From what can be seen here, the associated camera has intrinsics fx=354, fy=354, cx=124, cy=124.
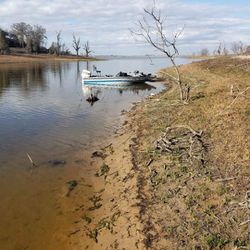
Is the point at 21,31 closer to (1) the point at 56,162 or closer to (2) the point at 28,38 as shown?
(2) the point at 28,38

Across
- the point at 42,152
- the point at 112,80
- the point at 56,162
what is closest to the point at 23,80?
the point at 112,80

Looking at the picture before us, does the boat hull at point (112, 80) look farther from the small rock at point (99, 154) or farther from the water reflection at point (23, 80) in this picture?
the small rock at point (99, 154)

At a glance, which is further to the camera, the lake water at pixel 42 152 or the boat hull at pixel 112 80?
the boat hull at pixel 112 80

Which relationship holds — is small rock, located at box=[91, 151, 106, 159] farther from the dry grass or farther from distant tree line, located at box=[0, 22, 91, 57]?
distant tree line, located at box=[0, 22, 91, 57]

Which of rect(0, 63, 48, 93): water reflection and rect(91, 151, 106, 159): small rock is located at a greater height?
rect(0, 63, 48, 93): water reflection

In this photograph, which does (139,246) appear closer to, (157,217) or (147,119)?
(157,217)

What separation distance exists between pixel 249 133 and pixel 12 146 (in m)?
11.0

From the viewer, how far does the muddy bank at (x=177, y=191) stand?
8453mm

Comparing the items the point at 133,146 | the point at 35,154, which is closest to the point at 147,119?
the point at 133,146

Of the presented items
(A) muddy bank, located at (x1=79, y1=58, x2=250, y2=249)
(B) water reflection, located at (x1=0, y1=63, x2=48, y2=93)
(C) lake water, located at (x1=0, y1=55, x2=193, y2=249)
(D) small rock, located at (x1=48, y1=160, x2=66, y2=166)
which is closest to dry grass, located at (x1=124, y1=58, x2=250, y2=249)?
(A) muddy bank, located at (x1=79, y1=58, x2=250, y2=249)

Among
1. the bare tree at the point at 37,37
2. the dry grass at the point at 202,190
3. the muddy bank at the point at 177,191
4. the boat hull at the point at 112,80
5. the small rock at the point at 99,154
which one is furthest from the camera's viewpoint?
the bare tree at the point at 37,37

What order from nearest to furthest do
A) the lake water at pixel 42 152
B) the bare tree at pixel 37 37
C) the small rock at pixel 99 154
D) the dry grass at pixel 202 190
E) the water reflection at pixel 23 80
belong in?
the dry grass at pixel 202 190
the lake water at pixel 42 152
the small rock at pixel 99 154
the water reflection at pixel 23 80
the bare tree at pixel 37 37

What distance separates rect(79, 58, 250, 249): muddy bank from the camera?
8453 mm

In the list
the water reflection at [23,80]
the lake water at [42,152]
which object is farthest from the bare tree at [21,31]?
the lake water at [42,152]
